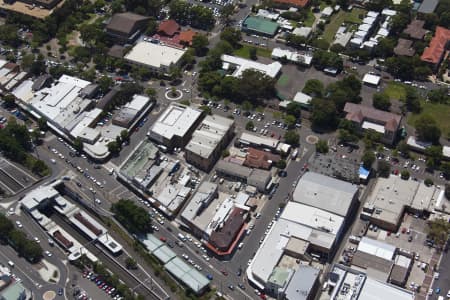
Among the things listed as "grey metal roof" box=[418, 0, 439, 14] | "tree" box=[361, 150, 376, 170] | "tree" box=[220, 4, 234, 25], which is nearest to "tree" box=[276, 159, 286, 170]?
"tree" box=[361, 150, 376, 170]

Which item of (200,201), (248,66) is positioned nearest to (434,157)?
(200,201)

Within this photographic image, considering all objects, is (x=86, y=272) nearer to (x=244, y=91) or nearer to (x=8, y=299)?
(x=8, y=299)

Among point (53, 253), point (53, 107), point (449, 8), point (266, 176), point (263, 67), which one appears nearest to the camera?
point (53, 253)

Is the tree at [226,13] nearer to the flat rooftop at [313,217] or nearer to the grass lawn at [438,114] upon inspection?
the grass lawn at [438,114]

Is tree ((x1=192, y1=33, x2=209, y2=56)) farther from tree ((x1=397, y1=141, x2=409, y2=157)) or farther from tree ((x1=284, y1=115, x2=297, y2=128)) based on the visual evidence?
tree ((x1=397, y1=141, x2=409, y2=157))

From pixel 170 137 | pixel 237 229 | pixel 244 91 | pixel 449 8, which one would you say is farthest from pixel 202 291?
pixel 449 8

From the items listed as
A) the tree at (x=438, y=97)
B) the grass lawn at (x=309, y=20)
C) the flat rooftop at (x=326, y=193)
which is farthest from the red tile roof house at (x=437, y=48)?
the flat rooftop at (x=326, y=193)
